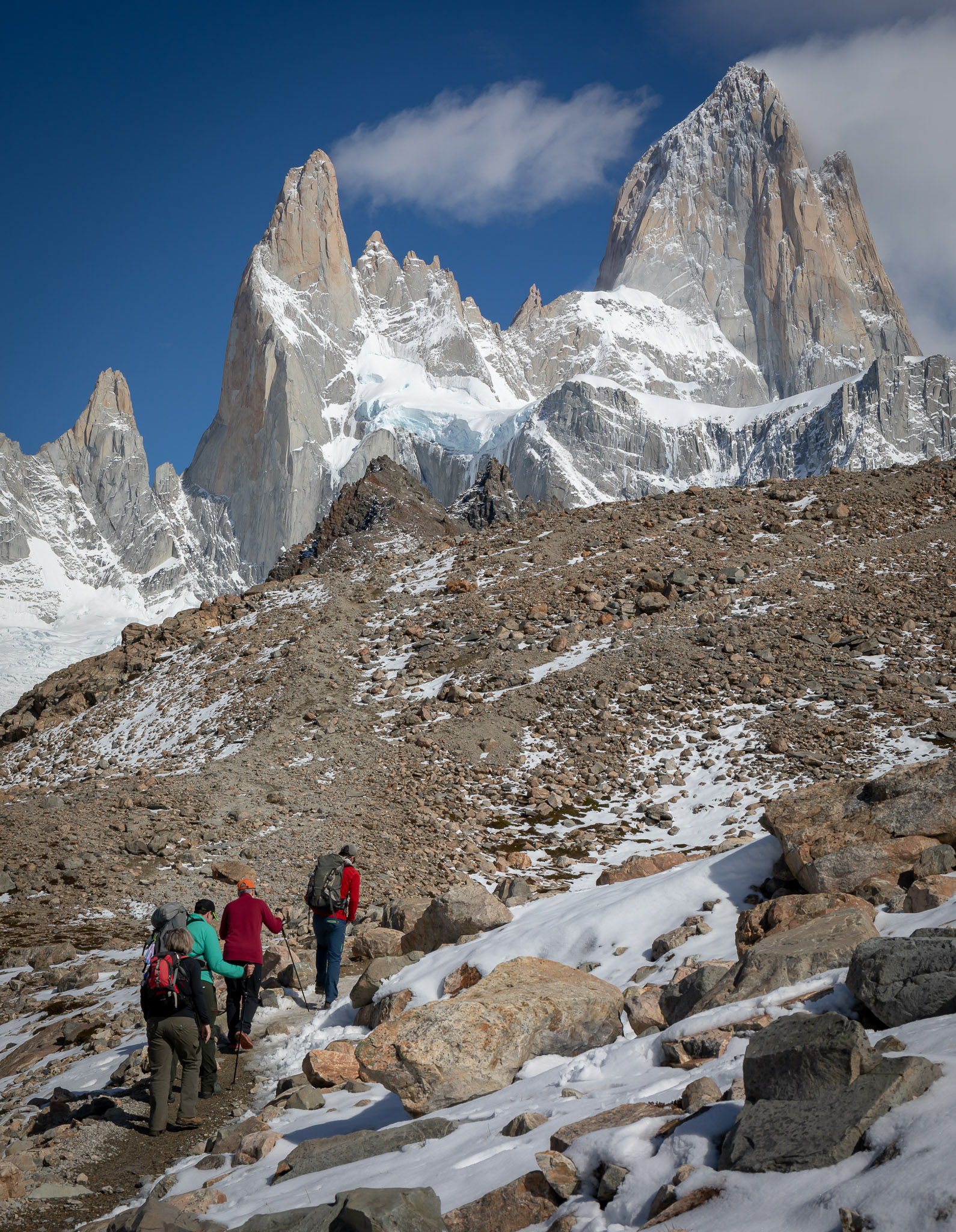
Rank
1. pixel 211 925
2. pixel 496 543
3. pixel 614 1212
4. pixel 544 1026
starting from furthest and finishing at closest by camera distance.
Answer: pixel 496 543 → pixel 211 925 → pixel 544 1026 → pixel 614 1212

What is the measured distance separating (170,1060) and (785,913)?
5060mm

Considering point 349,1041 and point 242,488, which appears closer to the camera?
point 349,1041

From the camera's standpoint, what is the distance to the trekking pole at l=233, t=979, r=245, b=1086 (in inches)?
288

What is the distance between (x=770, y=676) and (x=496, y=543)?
1357cm

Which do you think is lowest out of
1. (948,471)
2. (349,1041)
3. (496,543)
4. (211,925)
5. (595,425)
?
(349,1041)

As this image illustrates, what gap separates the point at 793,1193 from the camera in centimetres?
295

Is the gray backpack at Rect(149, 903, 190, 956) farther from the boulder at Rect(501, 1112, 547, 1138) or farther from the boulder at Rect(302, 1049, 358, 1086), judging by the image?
the boulder at Rect(501, 1112, 547, 1138)

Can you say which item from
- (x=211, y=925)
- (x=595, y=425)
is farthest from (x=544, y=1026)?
(x=595, y=425)

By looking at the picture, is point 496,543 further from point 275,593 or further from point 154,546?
point 154,546

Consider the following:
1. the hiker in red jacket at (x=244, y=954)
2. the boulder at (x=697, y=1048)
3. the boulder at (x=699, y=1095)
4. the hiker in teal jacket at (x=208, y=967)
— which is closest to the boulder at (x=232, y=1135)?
the hiker in teal jacket at (x=208, y=967)

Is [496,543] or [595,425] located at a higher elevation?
[595,425]

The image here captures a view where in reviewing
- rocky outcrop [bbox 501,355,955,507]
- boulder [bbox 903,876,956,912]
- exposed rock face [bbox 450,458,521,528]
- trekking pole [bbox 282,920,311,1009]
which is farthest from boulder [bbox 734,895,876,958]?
rocky outcrop [bbox 501,355,955,507]

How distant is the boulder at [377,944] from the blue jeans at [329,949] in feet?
→ 2.73

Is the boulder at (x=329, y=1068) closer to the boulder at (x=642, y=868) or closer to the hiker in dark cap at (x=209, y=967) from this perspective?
the hiker in dark cap at (x=209, y=967)
